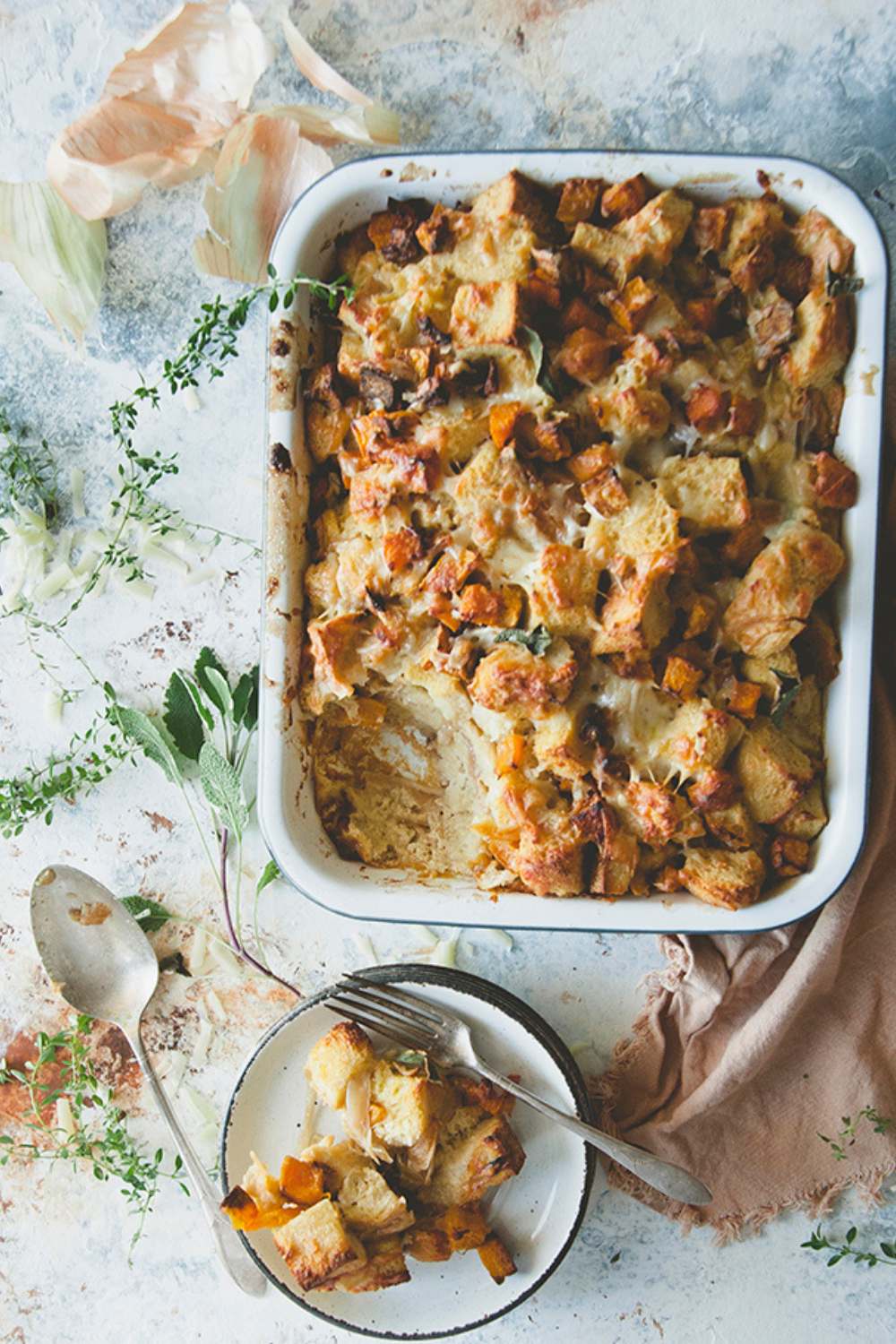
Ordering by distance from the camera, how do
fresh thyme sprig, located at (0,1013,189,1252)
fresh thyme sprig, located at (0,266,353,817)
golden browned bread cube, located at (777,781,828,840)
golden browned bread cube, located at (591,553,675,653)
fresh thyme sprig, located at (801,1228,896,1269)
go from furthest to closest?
1. fresh thyme sprig, located at (0,1013,189,1252)
2. fresh thyme sprig, located at (0,266,353,817)
3. fresh thyme sprig, located at (801,1228,896,1269)
4. golden browned bread cube, located at (777,781,828,840)
5. golden browned bread cube, located at (591,553,675,653)

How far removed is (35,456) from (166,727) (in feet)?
1.96

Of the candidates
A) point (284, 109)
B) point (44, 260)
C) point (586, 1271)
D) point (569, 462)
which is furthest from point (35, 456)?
point (586, 1271)

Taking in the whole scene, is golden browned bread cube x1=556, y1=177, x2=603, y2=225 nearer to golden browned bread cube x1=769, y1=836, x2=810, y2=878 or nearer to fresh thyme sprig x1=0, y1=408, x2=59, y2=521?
golden browned bread cube x1=769, y1=836, x2=810, y2=878

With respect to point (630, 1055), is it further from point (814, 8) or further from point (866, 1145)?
point (814, 8)

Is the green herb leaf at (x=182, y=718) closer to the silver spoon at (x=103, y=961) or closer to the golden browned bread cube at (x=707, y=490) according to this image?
the silver spoon at (x=103, y=961)

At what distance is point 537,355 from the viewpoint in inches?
76.2

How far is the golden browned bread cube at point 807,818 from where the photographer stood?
78.0 inches

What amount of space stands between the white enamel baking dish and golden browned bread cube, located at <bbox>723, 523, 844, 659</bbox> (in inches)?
2.6

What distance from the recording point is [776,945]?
227cm

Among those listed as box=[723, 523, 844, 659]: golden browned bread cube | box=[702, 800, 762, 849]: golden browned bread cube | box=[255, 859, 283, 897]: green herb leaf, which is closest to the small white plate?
box=[255, 859, 283, 897]: green herb leaf

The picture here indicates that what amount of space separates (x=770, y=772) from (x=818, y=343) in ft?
2.13

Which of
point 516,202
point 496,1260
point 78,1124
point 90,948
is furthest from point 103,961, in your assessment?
point 516,202

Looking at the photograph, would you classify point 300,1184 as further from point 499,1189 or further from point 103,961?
point 103,961

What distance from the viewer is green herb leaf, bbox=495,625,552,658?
194cm
